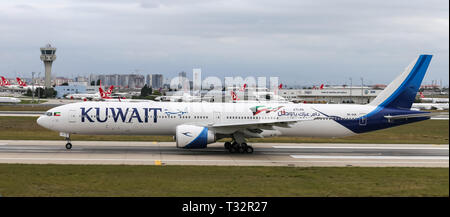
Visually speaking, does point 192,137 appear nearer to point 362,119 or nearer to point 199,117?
point 199,117

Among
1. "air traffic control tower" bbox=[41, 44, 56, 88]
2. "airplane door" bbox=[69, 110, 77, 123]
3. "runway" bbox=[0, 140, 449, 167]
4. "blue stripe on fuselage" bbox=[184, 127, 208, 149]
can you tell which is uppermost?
"air traffic control tower" bbox=[41, 44, 56, 88]

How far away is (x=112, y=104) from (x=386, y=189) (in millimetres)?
19385

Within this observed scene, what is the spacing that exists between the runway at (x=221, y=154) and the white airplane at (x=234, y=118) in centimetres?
125

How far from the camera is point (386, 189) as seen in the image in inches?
751

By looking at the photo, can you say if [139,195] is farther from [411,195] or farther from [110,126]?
[110,126]

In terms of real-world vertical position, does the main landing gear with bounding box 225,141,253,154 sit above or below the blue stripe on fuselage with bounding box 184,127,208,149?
below

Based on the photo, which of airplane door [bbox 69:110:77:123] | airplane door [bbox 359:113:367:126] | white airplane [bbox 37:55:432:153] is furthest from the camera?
airplane door [bbox 359:113:367:126]

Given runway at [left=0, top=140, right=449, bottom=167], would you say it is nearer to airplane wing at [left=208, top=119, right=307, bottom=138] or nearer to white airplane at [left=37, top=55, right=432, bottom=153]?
white airplane at [left=37, top=55, right=432, bottom=153]

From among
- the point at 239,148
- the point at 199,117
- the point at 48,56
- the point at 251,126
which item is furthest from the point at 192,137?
the point at 48,56

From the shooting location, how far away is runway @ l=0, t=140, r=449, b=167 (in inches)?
1083

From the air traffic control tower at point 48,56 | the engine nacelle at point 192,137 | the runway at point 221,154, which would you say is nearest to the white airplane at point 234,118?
the engine nacelle at point 192,137

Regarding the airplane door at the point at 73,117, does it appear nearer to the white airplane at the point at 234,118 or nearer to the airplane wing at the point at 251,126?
the white airplane at the point at 234,118

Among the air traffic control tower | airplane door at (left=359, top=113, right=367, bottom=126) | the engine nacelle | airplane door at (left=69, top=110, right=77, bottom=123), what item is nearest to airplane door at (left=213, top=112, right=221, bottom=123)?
the engine nacelle

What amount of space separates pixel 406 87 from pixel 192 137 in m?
16.2
